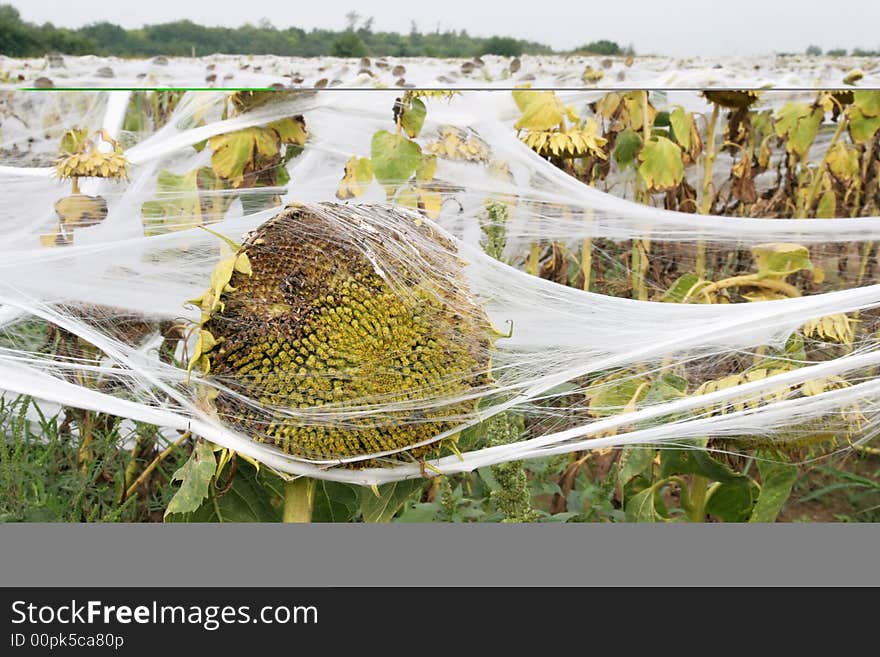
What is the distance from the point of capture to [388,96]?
1557 millimetres

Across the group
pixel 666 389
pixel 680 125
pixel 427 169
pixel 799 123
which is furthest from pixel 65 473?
pixel 799 123

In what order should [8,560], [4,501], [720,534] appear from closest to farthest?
[8,560]
[720,534]
[4,501]

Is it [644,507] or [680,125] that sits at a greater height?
[680,125]

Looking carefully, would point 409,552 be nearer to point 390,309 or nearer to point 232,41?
point 390,309

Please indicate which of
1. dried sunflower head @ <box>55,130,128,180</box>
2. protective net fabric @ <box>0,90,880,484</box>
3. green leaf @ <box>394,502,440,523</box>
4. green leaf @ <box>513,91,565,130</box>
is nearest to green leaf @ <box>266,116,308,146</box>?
protective net fabric @ <box>0,90,880,484</box>

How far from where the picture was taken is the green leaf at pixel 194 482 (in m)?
1.23

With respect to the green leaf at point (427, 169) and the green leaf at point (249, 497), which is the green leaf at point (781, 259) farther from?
the green leaf at point (249, 497)

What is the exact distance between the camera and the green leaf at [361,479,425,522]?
4.53 feet

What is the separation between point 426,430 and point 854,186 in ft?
3.86

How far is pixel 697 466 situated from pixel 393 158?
29.3 inches

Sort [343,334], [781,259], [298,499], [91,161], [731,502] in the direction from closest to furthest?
[343,334]
[298,499]
[91,161]
[781,259]
[731,502]

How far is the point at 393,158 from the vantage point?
5.04 ft

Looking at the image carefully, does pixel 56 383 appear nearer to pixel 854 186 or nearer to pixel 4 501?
pixel 4 501

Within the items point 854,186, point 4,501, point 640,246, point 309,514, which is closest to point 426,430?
point 309,514
